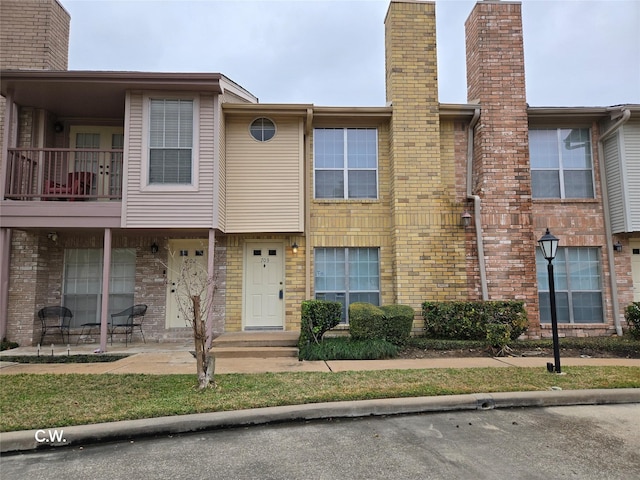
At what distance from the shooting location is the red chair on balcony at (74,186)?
8836mm

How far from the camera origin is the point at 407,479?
10.2 ft

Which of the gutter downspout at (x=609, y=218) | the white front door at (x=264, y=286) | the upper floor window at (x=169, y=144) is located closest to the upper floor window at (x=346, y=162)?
the white front door at (x=264, y=286)

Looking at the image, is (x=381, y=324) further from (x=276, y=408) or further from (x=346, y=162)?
(x=346, y=162)

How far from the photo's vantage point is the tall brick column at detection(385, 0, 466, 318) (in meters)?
9.34

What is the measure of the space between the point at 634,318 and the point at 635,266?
4.75ft

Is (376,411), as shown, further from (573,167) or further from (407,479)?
(573,167)

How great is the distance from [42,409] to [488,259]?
338 inches

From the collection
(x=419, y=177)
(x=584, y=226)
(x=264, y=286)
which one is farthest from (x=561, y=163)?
(x=264, y=286)

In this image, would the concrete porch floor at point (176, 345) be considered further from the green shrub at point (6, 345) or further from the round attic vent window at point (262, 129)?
the round attic vent window at point (262, 129)

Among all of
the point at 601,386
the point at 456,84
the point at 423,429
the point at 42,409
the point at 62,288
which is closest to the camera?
the point at 423,429

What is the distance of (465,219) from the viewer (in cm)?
940

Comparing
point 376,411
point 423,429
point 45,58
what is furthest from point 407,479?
point 45,58

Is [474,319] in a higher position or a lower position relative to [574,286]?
lower

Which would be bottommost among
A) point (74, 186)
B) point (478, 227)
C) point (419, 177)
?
point (478, 227)
